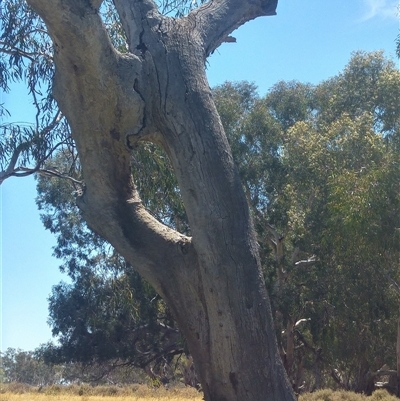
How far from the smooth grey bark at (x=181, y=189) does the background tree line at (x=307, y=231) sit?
325 inches

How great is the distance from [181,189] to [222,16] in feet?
6.61

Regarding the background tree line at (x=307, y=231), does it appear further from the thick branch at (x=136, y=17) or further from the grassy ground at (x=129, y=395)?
the thick branch at (x=136, y=17)

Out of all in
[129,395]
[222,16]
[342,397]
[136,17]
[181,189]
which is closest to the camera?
[181,189]

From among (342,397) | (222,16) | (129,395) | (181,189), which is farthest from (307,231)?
(181,189)

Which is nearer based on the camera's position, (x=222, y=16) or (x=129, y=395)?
(x=222, y=16)

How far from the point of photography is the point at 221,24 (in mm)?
6281

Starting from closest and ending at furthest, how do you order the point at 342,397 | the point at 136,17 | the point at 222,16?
the point at 136,17
the point at 222,16
the point at 342,397

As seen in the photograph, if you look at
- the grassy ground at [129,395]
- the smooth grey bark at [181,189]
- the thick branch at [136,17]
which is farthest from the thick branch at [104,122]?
the grassy ground at [129,395]

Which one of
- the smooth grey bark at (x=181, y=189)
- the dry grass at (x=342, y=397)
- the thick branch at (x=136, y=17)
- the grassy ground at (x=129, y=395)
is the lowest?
the dry grass at (x=342, y=397)

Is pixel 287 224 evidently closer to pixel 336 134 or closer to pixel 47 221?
pixel 336 134

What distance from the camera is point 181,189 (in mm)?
5141

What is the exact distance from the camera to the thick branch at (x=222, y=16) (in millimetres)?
6062

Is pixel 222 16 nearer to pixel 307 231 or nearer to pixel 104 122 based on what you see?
pixel 104 122

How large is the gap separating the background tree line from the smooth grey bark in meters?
8.25
